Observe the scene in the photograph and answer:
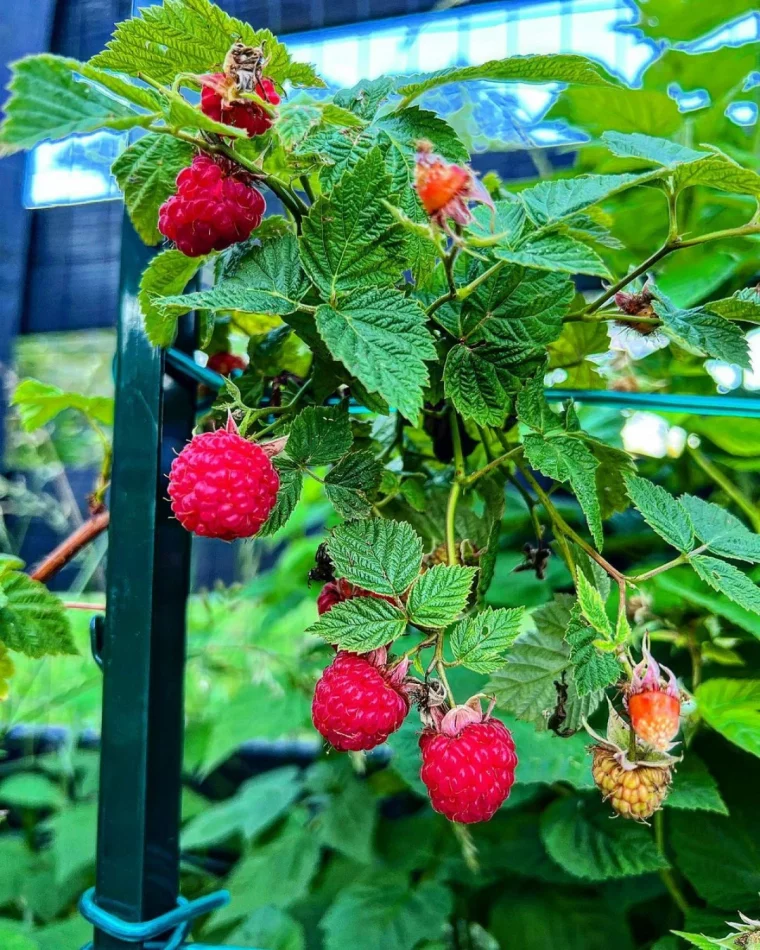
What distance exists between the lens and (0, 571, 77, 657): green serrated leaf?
0.49m

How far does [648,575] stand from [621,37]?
0.80m

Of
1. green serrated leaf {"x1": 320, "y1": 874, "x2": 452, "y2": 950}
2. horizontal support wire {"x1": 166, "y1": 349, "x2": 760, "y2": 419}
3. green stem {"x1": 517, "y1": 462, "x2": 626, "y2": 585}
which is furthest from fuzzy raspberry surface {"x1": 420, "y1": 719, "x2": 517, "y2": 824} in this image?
green serrated leaf {"x1": 320, "y1": 874, "x2": 452, "y2": 950}

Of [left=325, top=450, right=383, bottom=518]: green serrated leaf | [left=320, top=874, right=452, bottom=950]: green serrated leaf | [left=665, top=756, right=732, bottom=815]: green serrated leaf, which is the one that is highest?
[left=325, top=450, right=383, bottom=518]: green serrated leaf

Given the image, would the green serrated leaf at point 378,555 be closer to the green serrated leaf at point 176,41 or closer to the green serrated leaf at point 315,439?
the green serrated leaf at point 315,439

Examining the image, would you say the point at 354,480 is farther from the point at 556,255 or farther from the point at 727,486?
the point at 727,486

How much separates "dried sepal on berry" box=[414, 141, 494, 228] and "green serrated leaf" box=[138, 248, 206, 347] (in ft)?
0.51

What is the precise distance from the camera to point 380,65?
0.94 metres

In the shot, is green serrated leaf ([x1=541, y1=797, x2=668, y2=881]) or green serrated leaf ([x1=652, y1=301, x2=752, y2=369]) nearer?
green serrated leaf ([x1=652, y1=301, x2=752, y2=369])

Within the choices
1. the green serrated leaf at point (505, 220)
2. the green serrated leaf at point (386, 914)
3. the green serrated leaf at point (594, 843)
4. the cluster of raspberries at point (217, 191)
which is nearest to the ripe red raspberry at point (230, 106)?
the cluster of raspberries at point (217, 191)

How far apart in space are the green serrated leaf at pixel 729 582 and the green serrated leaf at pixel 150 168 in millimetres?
360

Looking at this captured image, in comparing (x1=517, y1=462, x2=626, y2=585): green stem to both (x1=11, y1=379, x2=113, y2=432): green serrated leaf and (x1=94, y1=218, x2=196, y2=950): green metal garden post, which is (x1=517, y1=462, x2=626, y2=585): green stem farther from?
(x1=11, y1=379, x2=113, y2=432): green serrated leaf

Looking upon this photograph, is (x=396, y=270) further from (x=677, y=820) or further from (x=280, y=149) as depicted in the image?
(x=677, y=820)

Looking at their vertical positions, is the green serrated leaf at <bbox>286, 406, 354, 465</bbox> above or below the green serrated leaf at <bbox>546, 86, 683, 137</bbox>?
below

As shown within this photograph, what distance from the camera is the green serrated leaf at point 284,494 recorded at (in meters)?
0.42
